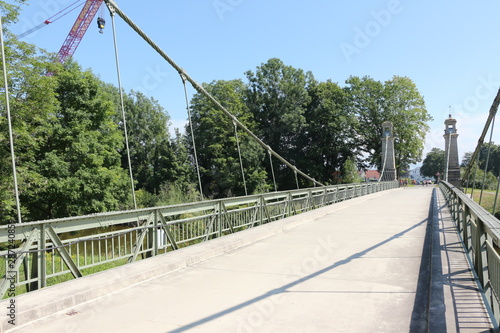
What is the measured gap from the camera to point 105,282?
482 centimetres

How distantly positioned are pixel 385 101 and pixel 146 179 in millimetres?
33440

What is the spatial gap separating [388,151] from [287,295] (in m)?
46.6

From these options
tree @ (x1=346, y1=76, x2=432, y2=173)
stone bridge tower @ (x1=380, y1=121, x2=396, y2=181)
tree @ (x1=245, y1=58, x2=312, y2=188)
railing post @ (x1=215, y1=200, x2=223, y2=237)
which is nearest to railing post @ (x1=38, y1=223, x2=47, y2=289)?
railing post @ (x1=215, y1=200, x2=223, y2=237)

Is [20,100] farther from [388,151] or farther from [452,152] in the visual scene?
[388,151]

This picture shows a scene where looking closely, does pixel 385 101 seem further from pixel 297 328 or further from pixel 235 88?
pixel 297 328

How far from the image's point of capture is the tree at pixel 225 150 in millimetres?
45562

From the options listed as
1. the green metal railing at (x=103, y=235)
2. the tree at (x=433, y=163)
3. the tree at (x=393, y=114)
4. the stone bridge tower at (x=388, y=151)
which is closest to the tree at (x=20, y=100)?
the green metal railing at (x=103, y=235)

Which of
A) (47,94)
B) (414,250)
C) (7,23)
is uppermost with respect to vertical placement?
(7,23)

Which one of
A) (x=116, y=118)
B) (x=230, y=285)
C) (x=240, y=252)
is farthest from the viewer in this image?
(x=116, y=118)

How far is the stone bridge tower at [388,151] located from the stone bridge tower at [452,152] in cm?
666

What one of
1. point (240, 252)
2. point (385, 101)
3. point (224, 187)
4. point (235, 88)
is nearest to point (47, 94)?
point (240, 252)

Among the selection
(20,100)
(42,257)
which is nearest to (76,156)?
(20,100)

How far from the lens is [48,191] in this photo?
24.3 m

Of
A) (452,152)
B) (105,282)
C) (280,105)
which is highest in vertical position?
(280,105)
